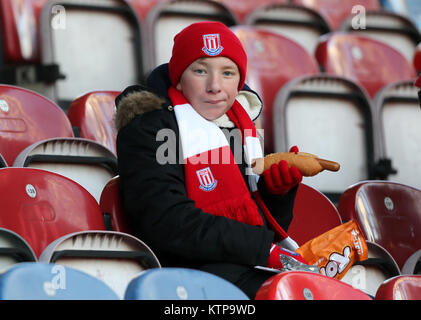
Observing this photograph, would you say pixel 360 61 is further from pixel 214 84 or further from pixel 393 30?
pixel 214 84

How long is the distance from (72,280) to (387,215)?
3.73 ft

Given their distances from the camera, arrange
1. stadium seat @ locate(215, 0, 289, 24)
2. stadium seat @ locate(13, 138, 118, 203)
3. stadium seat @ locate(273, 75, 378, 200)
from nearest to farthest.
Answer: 1. stadium seat @ locate(13, 138, 118, 203)
2. stadium seat @ locate(273, 75, 378, 200)
3. stadium seat @ locate(215, 0, 289, 24)

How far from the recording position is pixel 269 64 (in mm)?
2510

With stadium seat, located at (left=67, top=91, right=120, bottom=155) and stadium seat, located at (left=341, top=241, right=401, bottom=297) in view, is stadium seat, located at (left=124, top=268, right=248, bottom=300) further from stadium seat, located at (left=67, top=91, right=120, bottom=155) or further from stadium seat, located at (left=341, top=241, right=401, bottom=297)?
stadium seat, located at (left=67, top=91, right=120, bottom=155)

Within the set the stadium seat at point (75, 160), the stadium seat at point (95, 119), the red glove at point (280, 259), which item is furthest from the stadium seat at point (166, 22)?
the red glove at point (280, 259)

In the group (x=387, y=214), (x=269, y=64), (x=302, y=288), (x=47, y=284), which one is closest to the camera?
(x=47, y=284)

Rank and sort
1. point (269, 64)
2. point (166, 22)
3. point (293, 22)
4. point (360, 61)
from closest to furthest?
point (269, 64) < point (166, 22) < point (360, 61) < point (293, 22)

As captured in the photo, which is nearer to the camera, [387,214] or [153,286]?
Answer: [153,286]

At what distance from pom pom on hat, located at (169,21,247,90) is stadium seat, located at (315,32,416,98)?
4.23ft

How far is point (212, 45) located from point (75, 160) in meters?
0.41

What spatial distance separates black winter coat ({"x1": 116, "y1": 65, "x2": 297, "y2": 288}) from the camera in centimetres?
136

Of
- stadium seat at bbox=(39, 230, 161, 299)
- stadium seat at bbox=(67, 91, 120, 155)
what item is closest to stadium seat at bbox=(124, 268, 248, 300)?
stadium seat at bbox=(39, 230, 161, 299)

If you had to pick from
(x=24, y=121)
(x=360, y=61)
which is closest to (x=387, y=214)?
(x=24, y=121)
